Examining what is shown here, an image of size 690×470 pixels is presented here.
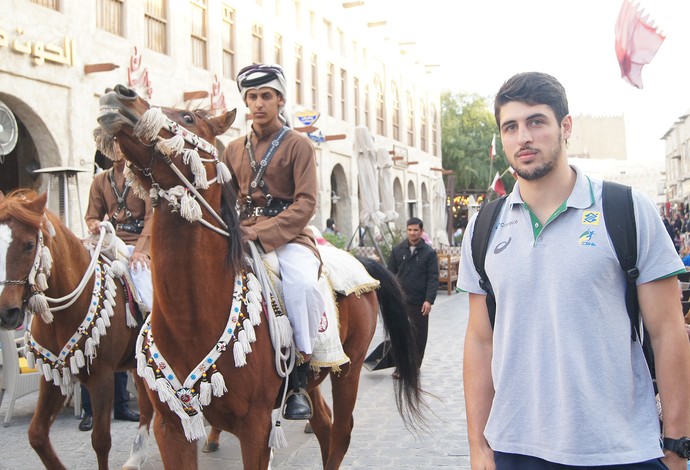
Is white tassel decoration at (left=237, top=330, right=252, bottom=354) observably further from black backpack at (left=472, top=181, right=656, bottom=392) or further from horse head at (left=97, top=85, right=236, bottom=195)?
black backpack at (left=472, top=181, right=656, bottom=392)

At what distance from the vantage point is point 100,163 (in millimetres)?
16438

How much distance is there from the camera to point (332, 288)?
15.6 ft

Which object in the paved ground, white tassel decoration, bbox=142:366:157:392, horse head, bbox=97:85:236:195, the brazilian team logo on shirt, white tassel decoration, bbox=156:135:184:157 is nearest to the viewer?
the brazilian team logo on shirt

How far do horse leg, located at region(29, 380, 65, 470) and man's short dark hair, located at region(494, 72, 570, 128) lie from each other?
3910mm

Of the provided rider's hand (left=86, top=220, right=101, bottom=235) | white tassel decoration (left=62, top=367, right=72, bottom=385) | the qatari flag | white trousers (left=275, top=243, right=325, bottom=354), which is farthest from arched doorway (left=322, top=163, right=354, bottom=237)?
white trousers (left=275, top=243, right=325, bottom=354)

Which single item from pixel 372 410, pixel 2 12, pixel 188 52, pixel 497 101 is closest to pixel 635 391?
pixel 497 101

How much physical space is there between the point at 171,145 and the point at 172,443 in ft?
4.82

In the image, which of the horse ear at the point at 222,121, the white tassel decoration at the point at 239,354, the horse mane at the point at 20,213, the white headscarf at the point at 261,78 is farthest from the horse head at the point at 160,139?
the horse mane at the point at 20,213

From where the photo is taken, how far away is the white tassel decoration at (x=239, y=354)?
3.38 m

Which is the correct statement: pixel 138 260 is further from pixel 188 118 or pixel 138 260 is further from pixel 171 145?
pixel 171 145

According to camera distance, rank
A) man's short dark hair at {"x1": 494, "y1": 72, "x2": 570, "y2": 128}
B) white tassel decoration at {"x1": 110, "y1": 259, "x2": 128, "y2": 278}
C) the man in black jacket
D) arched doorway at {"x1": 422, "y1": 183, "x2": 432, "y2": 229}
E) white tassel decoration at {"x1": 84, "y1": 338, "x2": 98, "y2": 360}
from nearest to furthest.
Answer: man's short dark hair at {"x1": 494, "y1": 72, "x2": 570, "y2": 128} < white tassel decoration at {"x1": 84, "y1": 338, "x2": 98, "y2": 360} < white tassel decoration at {"x1": 110, "y1": 259, "x2": 128, "y2": 278} < the man in black jacket < arched doorway at {"x1": 422, "y1": 183, "x2": 432, "y2": 229}

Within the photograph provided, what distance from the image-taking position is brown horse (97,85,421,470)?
3207 millimetres

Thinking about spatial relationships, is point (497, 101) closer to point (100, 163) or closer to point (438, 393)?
point (438, 393)

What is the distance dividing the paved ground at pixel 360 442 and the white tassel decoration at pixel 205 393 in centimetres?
239
